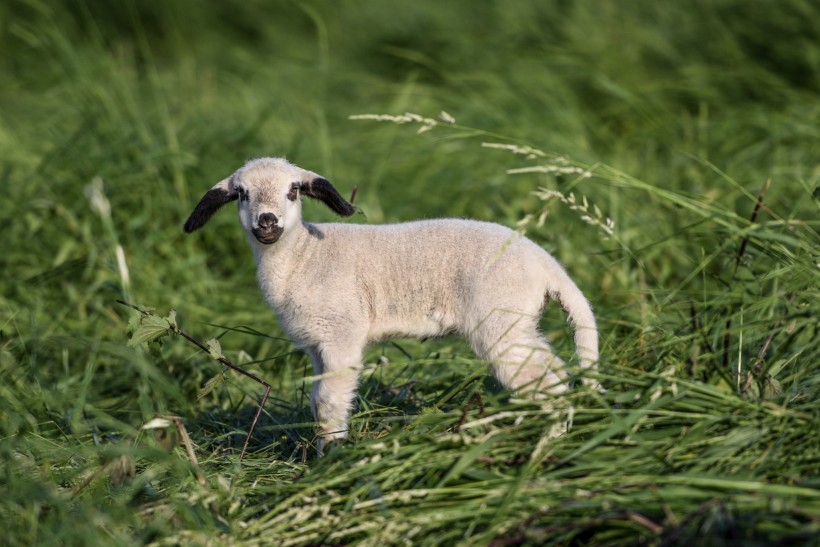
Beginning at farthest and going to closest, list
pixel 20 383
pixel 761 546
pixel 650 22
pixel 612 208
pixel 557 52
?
pixel 650 22
pixel 557 52
pixel 612 208
pixel 20 383
pixel 761 546

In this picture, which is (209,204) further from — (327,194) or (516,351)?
(516,351)

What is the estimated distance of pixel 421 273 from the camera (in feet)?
13.6

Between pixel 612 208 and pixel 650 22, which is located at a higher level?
pixel 650 22

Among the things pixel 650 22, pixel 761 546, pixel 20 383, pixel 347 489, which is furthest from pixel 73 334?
pixel 650 22

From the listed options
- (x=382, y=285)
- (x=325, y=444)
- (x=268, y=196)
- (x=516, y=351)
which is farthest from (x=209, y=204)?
(x=516, y=351)

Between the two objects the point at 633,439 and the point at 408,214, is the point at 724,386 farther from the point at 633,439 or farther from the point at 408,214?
the point at 408,214

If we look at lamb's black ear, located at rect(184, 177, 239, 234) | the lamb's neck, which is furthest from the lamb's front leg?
lamb's black ear, located at rect(184, 177, 239, 234)

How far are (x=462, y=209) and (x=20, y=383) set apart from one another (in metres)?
Answer: 3.31

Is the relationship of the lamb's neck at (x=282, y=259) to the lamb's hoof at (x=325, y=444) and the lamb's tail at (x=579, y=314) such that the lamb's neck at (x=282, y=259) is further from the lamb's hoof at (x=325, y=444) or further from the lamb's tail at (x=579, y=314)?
the lamb's tail at (x=579, y=314)

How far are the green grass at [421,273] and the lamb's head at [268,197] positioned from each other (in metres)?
0.60

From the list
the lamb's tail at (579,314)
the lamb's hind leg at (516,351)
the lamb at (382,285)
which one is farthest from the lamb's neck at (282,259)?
the lamb's tail at (579,314)

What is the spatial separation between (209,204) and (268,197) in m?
0.28

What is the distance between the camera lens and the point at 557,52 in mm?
9117

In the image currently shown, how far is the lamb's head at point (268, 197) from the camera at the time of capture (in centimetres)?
416
